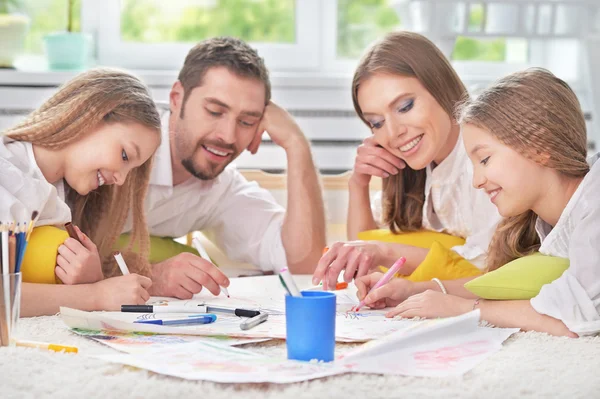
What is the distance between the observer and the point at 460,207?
1909mm

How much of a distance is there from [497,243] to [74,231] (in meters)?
0.84

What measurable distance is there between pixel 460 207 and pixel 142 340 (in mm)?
984

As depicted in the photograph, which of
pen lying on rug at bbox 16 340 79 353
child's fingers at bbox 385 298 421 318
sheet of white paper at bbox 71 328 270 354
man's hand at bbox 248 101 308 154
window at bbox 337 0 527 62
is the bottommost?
child's fingers at bbox 385 298 421 318

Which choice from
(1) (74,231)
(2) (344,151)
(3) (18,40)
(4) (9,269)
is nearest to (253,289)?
(1) (74,231)

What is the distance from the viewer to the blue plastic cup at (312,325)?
1002 millimetres

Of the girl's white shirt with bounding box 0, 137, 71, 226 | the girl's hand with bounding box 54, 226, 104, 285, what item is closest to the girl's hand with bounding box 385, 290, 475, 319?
the girl's hand with bounding box 54, 226, 104, 285

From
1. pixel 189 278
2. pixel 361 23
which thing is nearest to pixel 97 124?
pixel 189 278

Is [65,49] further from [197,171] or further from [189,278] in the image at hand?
[189,278]

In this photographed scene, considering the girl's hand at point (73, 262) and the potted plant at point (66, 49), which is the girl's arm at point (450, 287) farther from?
the potted plant at point (66, 49)

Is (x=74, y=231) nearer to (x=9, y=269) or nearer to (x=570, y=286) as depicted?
(x=9, y=269)

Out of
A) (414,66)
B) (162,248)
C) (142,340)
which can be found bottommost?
(162,248)

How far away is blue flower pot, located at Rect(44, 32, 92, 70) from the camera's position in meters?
2.90

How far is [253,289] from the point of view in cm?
173

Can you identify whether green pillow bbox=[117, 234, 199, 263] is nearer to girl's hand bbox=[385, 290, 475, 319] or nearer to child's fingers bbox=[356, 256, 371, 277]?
child's fingers bbox=[356, 256, 371, 277]
